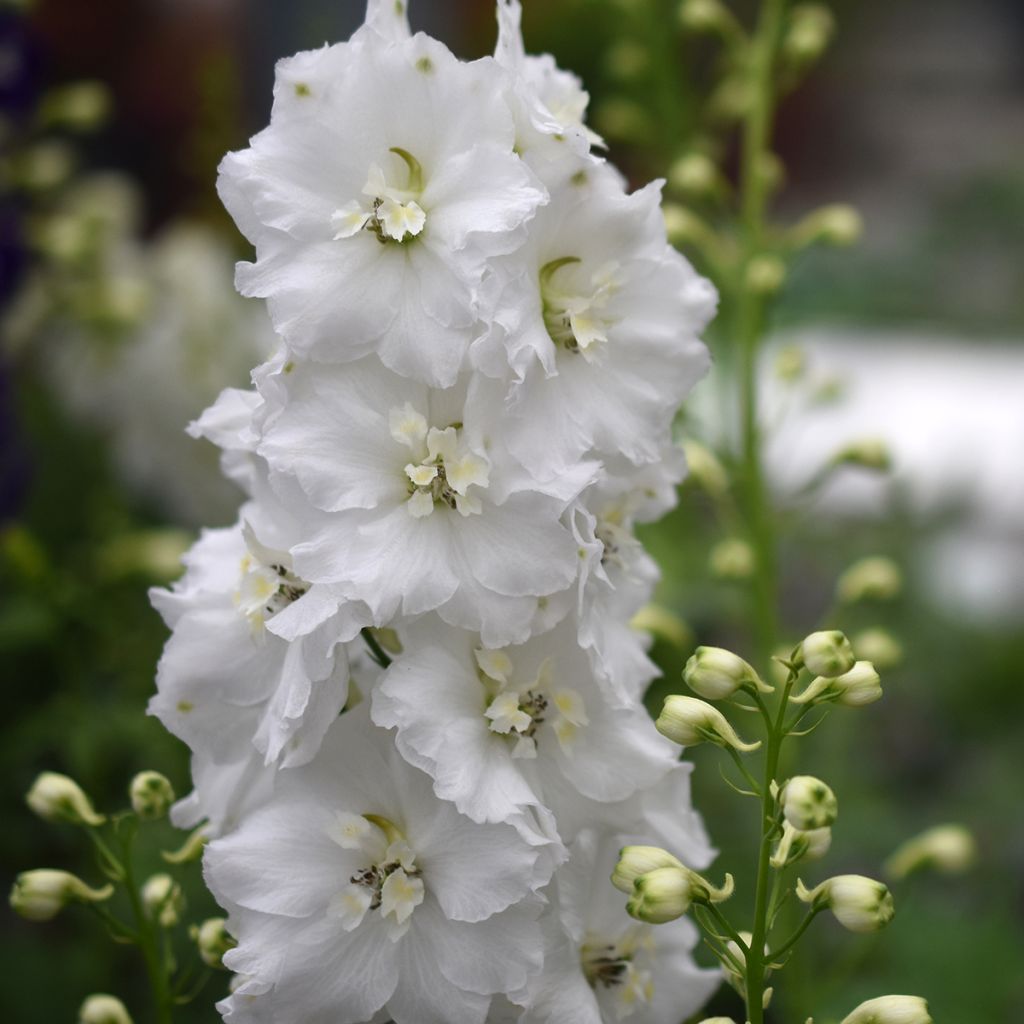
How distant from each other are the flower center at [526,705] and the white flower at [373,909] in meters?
0.05

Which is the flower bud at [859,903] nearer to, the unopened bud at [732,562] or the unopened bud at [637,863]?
the unopened bud at [637,863]

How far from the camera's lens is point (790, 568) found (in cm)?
214

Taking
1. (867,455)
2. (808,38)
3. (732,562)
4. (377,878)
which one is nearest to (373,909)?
(377,878)

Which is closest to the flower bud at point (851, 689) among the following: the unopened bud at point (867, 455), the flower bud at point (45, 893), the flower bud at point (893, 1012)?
the flower bud at point (893, 1012)

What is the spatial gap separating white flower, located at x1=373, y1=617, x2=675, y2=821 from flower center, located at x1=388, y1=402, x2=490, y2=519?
0.06 metres

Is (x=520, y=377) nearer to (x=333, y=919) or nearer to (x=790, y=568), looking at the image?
(x=333, y=919)

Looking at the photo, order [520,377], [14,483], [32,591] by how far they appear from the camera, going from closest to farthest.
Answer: [520,377] → [32,591] → [14,483]

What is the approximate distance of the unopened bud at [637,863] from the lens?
63cm

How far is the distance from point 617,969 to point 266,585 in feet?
0.86

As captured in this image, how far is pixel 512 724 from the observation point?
2.16 feet

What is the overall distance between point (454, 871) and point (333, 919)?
6cm

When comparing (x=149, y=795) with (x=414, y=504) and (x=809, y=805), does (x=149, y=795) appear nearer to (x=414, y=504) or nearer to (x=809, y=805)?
(x=414, y=504)

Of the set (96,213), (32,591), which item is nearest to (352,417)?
(32,591)

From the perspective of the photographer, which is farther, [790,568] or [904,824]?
[790,568]
